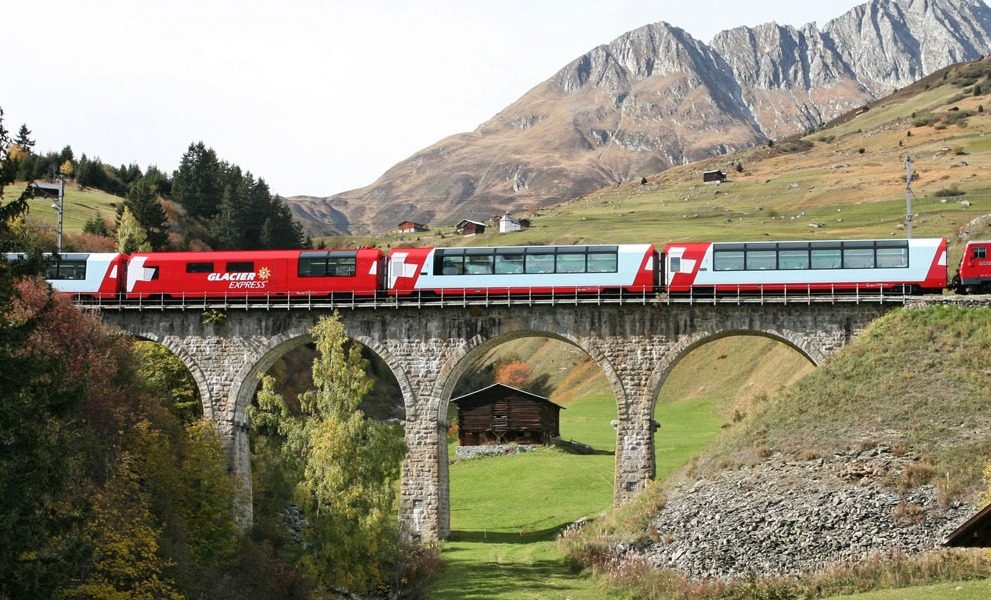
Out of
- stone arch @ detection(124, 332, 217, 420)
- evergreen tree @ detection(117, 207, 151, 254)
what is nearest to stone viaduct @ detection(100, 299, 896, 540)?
stone arch @ detection(124, 332, 217, 420)

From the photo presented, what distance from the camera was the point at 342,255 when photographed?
5912 centimetres

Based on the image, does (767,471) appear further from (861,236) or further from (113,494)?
(861,236)

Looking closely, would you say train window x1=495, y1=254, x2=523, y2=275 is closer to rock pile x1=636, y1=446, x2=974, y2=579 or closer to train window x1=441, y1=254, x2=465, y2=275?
train window x1=441, y1=254, x2=465, y2=275

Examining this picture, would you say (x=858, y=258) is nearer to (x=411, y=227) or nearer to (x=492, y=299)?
(x=492, y=299)

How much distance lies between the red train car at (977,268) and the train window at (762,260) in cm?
961

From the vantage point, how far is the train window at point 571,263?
5567cm

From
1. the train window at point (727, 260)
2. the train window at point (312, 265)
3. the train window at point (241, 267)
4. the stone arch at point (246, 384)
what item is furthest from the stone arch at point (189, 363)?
the train window at point (727, 260)

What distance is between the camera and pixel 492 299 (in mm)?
56125

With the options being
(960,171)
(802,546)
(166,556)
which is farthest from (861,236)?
(166,556)

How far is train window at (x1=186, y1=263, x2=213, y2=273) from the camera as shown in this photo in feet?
198

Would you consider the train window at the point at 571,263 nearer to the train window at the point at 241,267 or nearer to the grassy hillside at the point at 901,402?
the grassy hillside at the point at 901,402

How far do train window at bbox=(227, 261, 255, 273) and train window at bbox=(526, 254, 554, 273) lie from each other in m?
15.6

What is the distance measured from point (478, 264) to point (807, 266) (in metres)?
16.8

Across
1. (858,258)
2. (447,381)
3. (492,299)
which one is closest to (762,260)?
(858,258)
